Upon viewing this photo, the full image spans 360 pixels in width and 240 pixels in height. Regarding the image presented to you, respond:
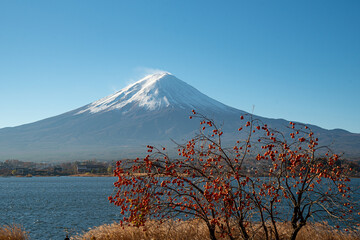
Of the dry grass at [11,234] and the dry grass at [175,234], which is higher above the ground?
the dry grass at [175,234]

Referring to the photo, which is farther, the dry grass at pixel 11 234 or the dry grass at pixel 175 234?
the dry grass at pixel 11 234

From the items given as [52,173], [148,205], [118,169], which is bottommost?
[52,173]

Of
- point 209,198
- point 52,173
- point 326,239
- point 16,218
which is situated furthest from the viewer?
point 52,173

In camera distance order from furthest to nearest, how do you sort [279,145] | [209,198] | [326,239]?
[326,239], [279,145], [209,198]

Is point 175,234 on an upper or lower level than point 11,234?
upper

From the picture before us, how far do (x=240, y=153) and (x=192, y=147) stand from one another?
5.15 feet

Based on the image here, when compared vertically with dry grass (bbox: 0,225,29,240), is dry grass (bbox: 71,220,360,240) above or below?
above

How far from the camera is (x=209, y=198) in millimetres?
9258

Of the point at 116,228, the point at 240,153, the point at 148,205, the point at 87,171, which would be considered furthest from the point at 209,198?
the point at 87,171

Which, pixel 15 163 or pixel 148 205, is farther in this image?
pixel 15 163

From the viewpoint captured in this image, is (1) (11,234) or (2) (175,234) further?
(1) (11,234)

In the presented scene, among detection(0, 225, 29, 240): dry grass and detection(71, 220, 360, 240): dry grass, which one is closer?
detection(71, 220, 360, 240): dry grass

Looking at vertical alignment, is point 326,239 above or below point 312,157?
below

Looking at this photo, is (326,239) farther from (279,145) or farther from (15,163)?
(15,163)
